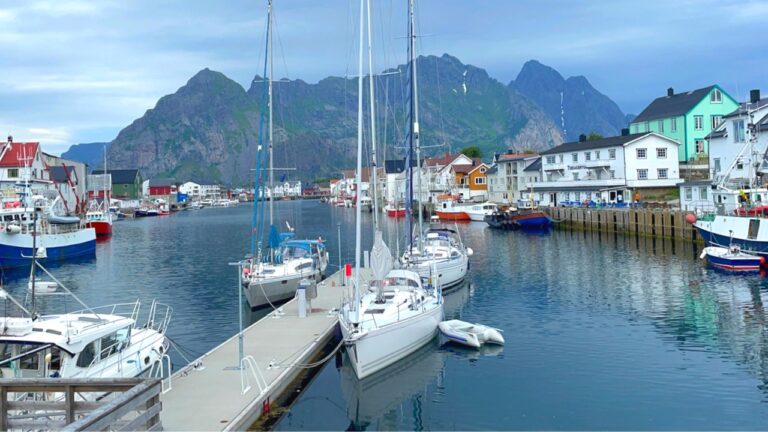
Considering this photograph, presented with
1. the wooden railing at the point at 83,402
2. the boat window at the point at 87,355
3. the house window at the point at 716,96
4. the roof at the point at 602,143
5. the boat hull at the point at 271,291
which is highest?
the house window at the point at 716,96

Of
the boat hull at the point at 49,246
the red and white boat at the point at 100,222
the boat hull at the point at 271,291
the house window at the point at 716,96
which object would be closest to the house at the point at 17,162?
the red and white boat at the point at 100,222

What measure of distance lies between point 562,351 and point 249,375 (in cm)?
1359

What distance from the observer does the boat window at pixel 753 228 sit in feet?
160

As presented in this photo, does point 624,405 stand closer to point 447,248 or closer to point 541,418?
point 541,418

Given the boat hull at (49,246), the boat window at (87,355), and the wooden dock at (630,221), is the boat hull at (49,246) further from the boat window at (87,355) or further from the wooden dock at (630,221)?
the wooden dock at (630,221)

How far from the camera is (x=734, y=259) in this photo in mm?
46531

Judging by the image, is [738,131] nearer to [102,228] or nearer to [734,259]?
[734,259]

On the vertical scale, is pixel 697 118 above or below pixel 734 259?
above

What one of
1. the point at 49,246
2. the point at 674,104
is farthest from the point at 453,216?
the point at 49,246

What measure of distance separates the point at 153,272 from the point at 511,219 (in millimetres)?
53254

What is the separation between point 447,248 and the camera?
149 ft

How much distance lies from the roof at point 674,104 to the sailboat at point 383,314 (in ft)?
270

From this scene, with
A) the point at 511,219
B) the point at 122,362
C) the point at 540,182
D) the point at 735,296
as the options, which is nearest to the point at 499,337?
the point at 122,362

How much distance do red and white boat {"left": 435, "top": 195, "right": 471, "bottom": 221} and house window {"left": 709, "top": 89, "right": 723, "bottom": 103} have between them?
137ft
